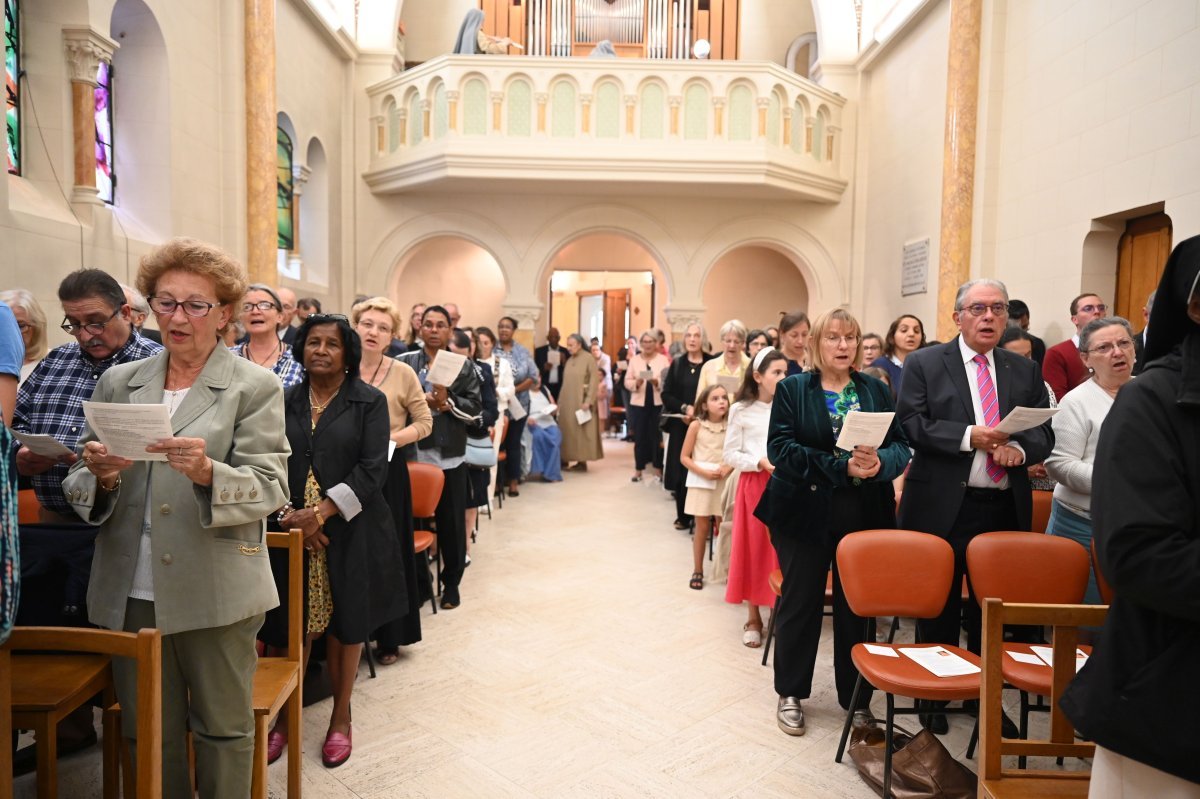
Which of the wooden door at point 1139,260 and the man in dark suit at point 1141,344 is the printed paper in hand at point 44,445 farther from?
the wooden door at point 1139,260

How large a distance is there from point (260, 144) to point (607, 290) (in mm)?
9638

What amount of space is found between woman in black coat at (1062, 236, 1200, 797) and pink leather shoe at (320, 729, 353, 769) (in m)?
2.59

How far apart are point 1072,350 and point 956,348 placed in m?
2.42

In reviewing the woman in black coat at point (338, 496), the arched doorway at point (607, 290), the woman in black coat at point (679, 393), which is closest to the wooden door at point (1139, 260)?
the woman in black coat at point (679, 393)

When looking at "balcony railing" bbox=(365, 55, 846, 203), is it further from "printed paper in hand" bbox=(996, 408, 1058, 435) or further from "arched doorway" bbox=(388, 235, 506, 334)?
"printed paper in hand" bbox=(996, 408, 1058, 435)

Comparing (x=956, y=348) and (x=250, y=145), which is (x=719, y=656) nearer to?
(x=956, y=348)

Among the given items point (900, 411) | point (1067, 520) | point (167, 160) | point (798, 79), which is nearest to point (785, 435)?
point (900, 411)

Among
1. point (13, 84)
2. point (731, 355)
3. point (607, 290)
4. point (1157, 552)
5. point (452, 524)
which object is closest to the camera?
point (1157, 552)

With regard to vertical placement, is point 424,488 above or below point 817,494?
below

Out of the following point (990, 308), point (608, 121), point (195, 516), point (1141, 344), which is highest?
point (608, 121)

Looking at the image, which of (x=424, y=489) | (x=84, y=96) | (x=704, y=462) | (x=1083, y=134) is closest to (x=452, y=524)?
(x=424, y=489)

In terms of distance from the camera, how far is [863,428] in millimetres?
2877

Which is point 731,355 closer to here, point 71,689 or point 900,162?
point 71,689

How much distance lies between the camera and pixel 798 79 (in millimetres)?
10703
